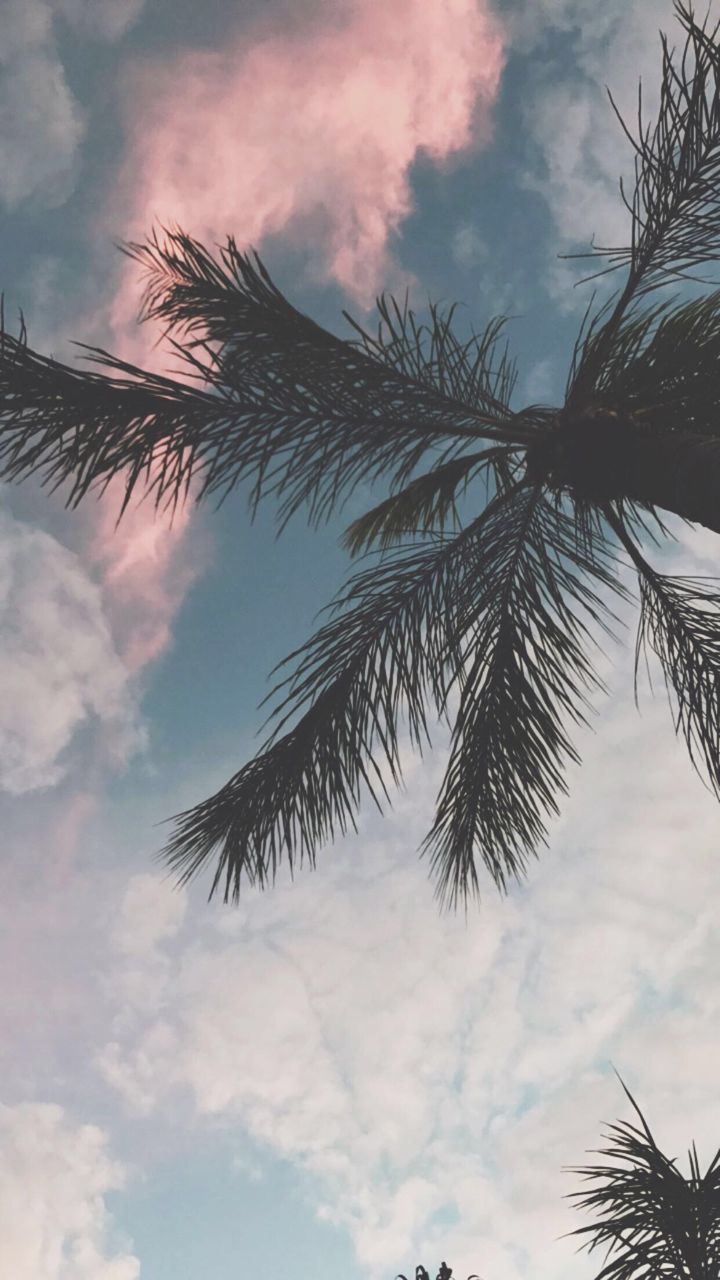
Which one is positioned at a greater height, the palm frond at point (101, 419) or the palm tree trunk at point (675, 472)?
the palm frond at point (101, 419)

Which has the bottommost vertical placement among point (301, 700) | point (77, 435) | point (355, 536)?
point (301, 700)

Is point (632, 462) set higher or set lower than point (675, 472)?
higher

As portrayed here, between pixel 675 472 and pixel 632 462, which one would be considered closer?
pixel 675 472

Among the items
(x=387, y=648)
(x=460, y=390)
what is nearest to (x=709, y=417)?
(x=460, y=390)

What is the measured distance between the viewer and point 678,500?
154 inches

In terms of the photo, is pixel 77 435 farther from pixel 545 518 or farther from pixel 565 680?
pixel 565 680

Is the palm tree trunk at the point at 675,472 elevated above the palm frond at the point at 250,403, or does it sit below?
below

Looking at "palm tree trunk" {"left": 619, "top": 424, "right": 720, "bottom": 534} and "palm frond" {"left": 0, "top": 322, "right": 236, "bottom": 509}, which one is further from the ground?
"palm frond" {"left": 0, "top": 322, "right": 236, "bottom": 509}

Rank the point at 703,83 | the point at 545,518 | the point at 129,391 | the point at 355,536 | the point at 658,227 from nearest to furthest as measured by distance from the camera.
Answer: the point at 703,83 → the point at 658,227 → the point at 129,391 → the point at 545,518 → the point at 355,536

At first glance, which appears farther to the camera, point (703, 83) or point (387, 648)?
point (387, 648)

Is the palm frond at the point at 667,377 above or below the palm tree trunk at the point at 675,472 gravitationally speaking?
above

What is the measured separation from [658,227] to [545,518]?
151cm

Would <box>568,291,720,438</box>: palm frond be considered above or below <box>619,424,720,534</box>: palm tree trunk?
above

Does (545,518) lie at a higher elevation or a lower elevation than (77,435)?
lower
